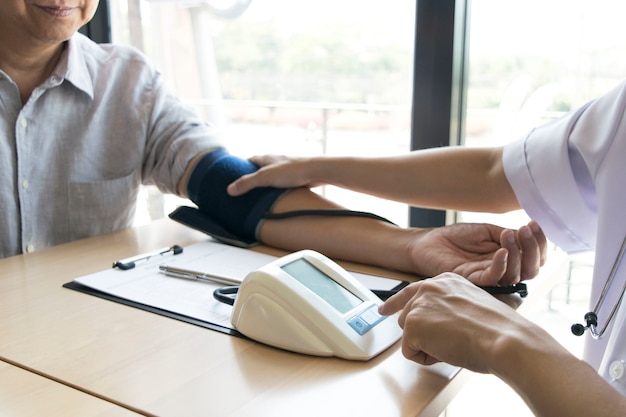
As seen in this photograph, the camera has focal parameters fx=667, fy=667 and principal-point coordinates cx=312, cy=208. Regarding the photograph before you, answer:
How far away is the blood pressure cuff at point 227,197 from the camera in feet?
4.02

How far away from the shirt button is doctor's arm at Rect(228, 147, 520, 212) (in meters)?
0.36

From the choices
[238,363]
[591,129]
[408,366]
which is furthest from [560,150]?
[238,363]

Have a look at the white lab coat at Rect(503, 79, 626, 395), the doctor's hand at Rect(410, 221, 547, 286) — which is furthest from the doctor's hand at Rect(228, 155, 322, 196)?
the white lab coat at Rect(503, 79, 626, 395)

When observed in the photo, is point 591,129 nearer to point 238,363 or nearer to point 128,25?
point 238,363

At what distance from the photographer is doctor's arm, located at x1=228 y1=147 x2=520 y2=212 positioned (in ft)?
3.56

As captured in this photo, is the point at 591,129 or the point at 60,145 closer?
A: the point at 591,129

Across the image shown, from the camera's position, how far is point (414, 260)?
1039 millimetres

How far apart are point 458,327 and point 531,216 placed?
402 mm

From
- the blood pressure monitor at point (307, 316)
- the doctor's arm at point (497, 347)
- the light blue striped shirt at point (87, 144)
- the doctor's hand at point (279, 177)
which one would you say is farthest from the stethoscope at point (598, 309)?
the light blue striped shirt at point (87, 144)

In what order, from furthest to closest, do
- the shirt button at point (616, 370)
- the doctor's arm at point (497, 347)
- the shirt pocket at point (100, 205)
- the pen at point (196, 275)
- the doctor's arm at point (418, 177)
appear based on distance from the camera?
the shirt pocket at point (100, 205) < the doctor's arm at point (418, 177) < the pen at point (196, 275) < the shirt button at point (616, 370) < the doctor's arm at point (497, 347)

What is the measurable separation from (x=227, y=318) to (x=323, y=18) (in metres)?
1.44

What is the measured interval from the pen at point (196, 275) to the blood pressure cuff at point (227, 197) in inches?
8.7

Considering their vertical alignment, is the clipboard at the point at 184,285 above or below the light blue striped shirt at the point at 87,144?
below

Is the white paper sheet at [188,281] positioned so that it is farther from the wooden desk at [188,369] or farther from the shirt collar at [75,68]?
the shirt collar at [75,68]
